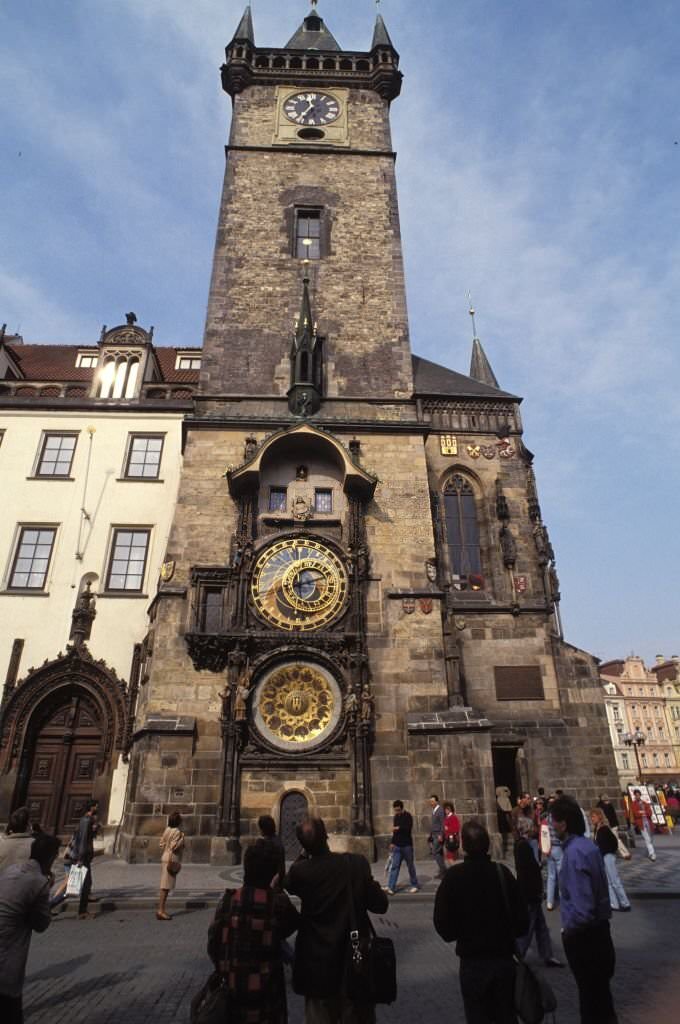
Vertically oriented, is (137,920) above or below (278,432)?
below

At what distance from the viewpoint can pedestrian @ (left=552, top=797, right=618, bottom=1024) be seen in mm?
3697

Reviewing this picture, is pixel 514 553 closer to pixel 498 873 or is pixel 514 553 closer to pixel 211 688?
pixel 211 688

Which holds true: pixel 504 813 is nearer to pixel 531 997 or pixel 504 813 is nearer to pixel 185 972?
pixel 185 972

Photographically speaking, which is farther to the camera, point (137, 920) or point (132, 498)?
point (132, 498)

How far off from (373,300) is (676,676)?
5898 cm

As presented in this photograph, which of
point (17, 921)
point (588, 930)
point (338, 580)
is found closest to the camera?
Result: point (17, 921)

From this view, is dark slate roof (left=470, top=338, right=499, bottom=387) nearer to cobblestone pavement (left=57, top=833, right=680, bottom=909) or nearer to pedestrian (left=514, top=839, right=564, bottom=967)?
cobblestone pavement (left=57, top=833, right=680, bottom=909)

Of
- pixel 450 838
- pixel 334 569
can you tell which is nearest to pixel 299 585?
pixel 334 569

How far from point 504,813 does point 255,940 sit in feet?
40.3

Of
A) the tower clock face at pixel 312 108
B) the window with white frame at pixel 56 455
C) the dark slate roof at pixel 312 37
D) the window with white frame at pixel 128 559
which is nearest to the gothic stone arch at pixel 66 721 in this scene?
the window with white frame at pixel 128 559

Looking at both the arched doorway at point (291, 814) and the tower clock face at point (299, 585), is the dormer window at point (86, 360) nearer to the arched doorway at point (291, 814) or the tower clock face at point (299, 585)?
the tower clock face at point (299, 585)

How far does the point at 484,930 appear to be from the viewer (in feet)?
10.6

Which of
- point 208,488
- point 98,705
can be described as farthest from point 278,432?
point 98,705

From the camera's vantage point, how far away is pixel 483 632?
15430 mm
